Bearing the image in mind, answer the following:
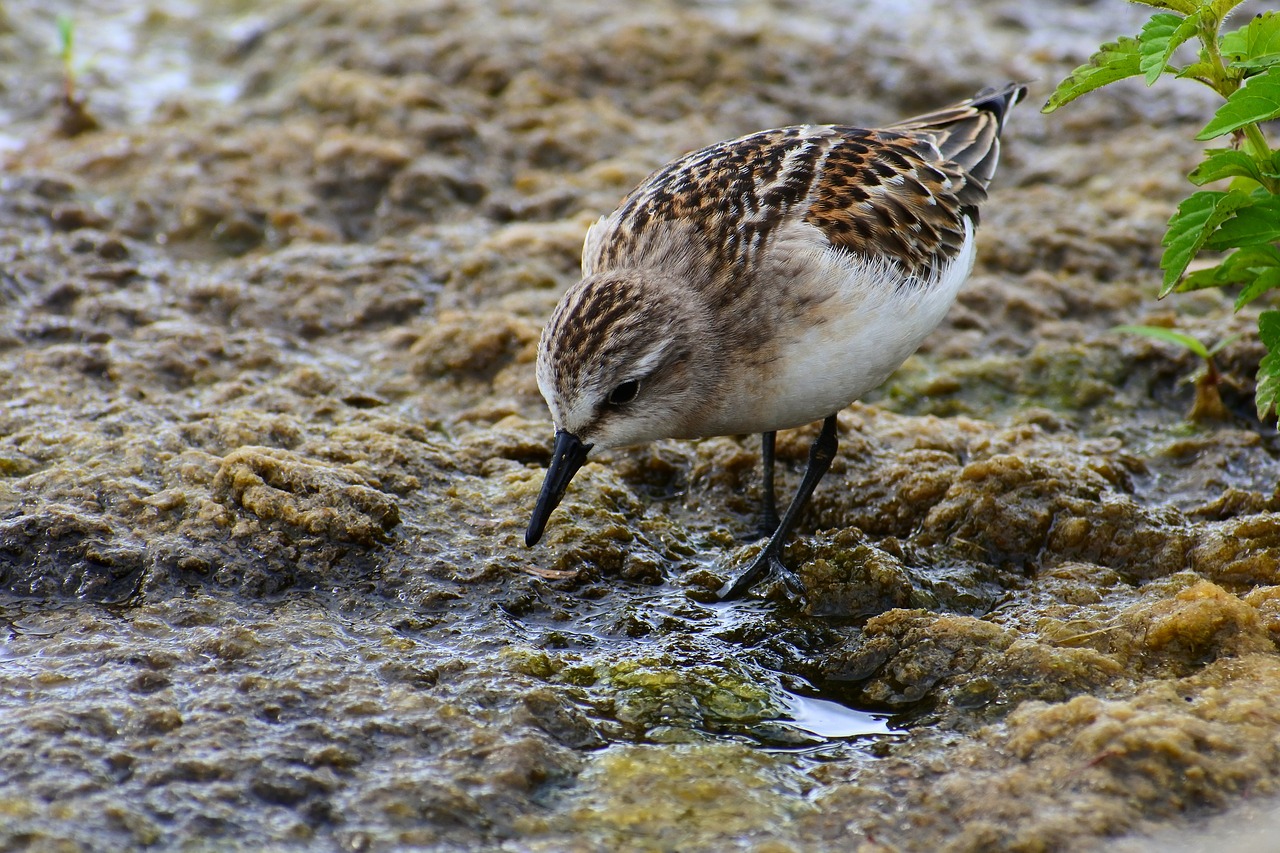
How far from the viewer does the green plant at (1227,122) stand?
4.14 meters

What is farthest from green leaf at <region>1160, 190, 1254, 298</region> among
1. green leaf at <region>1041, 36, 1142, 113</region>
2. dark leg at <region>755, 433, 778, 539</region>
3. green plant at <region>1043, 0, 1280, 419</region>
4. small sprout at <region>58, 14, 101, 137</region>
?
small sprout at <region>58, 14, 101, 137</region>

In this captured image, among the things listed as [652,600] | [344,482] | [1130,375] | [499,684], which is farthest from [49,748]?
[1130,375]

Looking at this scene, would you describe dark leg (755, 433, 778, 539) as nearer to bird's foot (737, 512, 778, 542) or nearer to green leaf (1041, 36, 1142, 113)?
bird's foot (737, 512, 778, 542)

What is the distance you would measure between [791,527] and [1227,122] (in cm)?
Result: 227

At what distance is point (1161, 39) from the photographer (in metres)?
4.21

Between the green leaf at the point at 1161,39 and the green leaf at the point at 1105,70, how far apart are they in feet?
0.16

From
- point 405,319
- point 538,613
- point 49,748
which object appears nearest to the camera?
point 49,748

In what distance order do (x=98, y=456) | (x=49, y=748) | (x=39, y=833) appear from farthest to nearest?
(x=98, y=456) < (x=49, y=748) < (x=39, y=833)

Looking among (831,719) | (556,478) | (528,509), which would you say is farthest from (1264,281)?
(528,509)

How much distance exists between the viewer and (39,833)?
129 inches

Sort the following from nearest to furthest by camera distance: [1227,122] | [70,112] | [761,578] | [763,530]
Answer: [1227,122], [761,578], [763,530], [70,112]

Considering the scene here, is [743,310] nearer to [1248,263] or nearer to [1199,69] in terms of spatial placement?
[1199,69]

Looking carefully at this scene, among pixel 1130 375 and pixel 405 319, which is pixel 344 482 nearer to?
pixel 405 319

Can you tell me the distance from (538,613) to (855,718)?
129 cm
